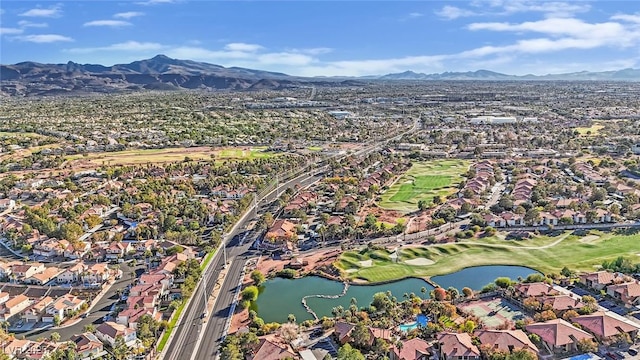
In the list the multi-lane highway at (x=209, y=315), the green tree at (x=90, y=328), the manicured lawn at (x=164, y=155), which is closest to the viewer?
the multi-lane highway at (x=209, y=315)

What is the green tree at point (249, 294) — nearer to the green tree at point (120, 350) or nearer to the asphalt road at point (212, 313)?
the asphalt road at point (212, 313)

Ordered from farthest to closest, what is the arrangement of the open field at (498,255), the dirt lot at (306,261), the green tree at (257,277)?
the dirt lot at (306,261)
the open field at (498,255)
the green tree at (257,277)

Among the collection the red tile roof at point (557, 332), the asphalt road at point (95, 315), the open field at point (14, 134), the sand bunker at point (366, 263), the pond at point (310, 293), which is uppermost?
the open field at point (14, 134)

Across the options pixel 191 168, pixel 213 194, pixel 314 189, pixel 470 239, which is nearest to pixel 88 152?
pixel 191 168

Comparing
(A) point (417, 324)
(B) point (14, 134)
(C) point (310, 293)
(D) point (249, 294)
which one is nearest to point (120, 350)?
(D) point (249, 294)

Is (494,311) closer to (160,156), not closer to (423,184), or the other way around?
(423,184)

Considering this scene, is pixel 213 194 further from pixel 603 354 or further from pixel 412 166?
pixel 603 354

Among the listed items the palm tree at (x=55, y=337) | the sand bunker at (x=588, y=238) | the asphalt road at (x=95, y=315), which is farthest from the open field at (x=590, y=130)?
the palm tree at (x=55, y=337)
